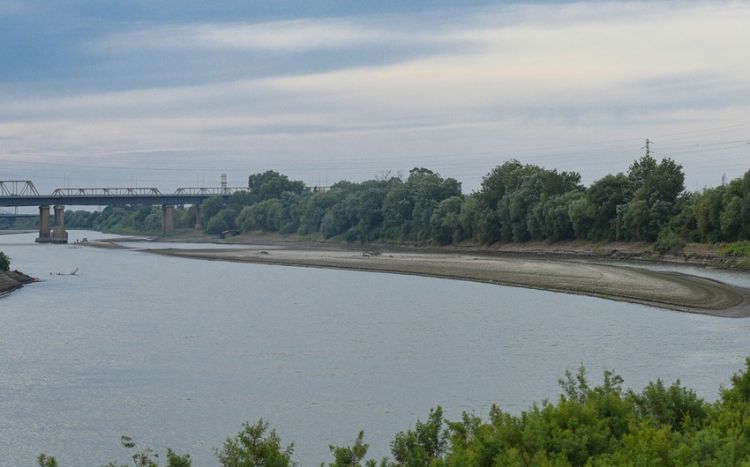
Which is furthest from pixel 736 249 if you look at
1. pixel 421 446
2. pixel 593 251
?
pixel 421 446

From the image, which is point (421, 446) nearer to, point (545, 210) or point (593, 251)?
point (593, 251)

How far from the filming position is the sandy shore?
6725cm

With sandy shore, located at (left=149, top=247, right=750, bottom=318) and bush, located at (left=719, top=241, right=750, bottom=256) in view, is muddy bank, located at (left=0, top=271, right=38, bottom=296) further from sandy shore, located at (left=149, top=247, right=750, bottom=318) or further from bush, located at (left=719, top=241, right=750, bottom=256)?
bush, located at (left=719, top=241, right=750, bottom=256)

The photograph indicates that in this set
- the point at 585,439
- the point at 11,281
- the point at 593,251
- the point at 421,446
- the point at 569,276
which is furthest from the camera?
the point at 593,251

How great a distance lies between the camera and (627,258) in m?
115

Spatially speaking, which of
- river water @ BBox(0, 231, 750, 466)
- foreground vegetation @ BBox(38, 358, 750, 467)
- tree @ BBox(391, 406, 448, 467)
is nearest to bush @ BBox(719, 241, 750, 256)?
river water @ BBox(0, 231, 750, 466)

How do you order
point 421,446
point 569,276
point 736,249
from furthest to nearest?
1. point 736,249
2. point 569,276
3. point 421,446

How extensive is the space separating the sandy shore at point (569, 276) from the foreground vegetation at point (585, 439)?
3800 cm

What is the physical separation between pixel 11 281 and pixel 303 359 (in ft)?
164

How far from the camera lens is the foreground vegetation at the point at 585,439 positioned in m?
19.2

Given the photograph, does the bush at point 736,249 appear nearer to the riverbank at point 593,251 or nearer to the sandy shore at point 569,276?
the riverbank at point 593,251

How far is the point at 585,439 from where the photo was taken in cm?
2152

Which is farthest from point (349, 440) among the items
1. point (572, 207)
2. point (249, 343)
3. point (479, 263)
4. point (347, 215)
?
point (347, 215)

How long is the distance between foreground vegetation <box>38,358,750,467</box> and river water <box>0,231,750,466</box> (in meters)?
7.67
